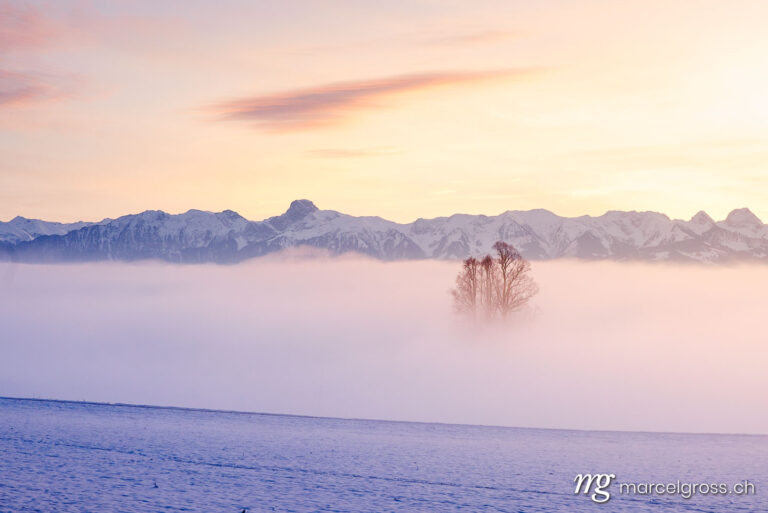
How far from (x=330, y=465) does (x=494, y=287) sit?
69992 mm

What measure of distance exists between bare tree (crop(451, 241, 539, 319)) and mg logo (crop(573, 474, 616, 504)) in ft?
219

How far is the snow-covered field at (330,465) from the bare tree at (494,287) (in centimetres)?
3214

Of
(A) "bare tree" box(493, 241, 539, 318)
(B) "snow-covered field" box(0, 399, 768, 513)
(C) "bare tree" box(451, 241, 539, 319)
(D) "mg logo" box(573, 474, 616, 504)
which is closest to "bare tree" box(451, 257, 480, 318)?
(C) "bare tree" box(451, 241, 539, 319)

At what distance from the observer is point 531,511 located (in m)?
45.1

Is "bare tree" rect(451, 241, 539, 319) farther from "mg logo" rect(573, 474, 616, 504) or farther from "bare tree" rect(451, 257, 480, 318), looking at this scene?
"mg logo" rect(573, 474, 616, 504)

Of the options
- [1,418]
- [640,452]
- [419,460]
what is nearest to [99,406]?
[1,418]

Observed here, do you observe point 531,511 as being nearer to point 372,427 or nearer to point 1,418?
point 372,427

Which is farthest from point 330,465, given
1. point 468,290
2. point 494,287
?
point 494,287

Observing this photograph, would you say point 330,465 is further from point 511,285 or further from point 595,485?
point 511,285

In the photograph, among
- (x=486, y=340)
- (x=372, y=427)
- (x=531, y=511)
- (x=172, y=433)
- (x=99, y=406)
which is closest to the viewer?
(x=531, y=511)

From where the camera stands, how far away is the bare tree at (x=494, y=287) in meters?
127

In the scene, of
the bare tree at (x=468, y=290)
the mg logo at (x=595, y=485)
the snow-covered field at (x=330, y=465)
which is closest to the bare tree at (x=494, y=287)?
the bare tree at (x=468, y=290)

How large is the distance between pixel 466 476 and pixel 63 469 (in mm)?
23735

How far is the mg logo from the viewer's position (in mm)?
50688
